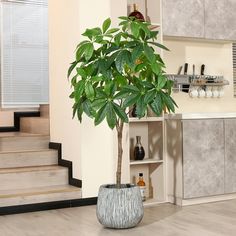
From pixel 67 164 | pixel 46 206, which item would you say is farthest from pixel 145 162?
pixel 46 206

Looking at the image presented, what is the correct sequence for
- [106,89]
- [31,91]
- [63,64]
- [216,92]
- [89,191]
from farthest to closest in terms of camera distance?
[31,91]
[216,92]
[63,64]
[89,191]
[106,89]

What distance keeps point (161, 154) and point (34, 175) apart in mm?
1309

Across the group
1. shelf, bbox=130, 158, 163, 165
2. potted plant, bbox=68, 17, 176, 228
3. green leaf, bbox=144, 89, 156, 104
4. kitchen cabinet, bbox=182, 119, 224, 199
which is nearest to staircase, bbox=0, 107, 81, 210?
shelf, bbox=130, 158, 163, 165

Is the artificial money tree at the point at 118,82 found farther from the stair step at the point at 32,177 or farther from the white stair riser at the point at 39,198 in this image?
the stair step at the point at 32,177

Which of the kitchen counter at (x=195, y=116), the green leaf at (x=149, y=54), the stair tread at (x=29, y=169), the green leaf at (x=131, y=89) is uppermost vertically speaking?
the green leaf at (x=149, y=54)

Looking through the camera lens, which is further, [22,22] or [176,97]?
[22,22]

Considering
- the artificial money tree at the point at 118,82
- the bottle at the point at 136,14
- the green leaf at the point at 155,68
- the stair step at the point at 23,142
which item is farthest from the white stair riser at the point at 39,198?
the bottle at the point at 136,14

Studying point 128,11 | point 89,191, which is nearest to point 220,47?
point 128,11

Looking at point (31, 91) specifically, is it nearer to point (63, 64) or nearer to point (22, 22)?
point (22, 22)

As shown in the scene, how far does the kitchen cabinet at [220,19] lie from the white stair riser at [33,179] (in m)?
2.16

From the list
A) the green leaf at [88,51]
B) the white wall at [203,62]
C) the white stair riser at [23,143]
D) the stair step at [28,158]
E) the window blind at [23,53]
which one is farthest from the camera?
the window blind at [23,53]

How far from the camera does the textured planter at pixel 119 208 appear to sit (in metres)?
3.88

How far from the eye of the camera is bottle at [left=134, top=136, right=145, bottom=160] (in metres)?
5.03

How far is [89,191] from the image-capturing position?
16.5 feet
